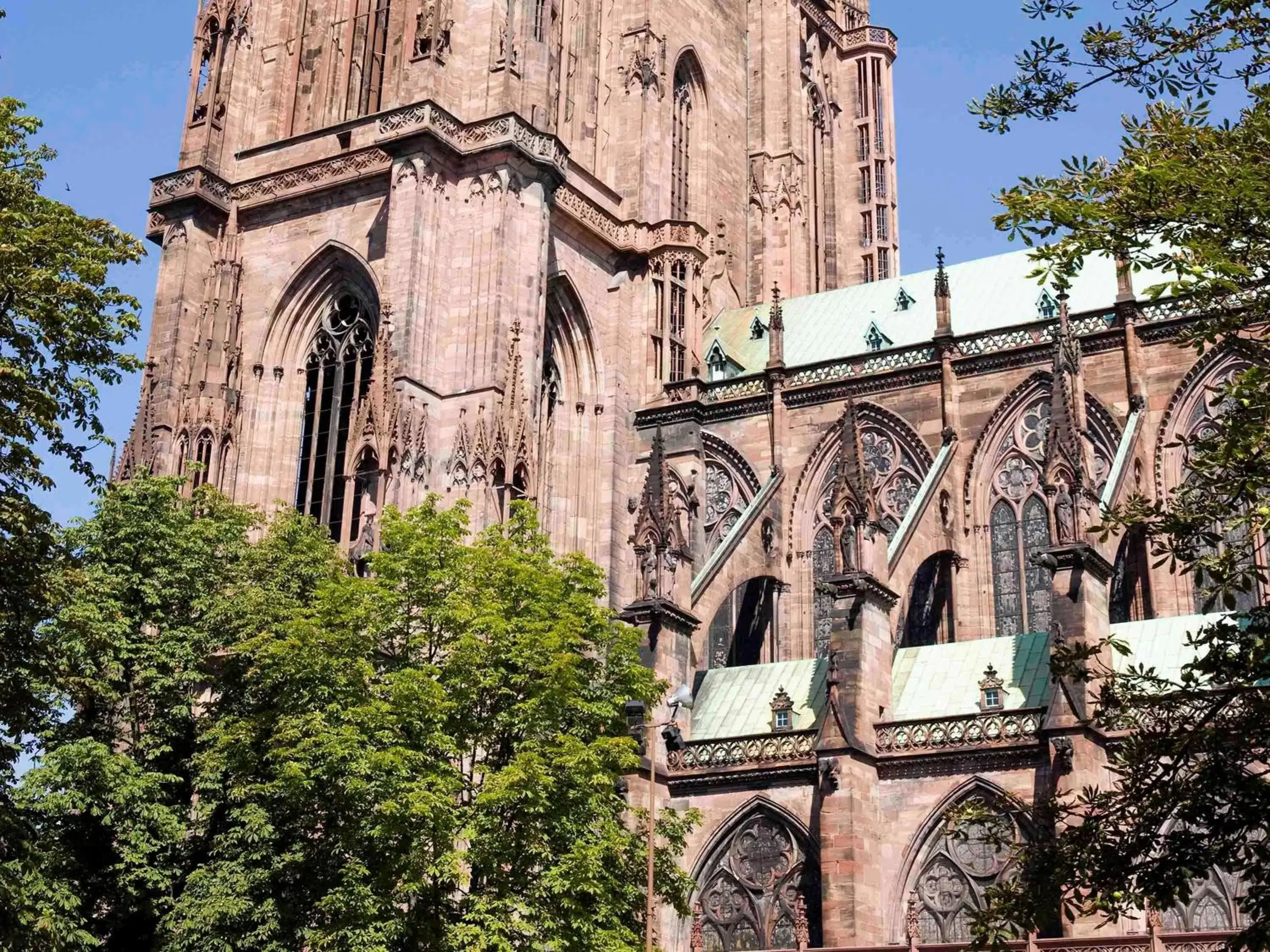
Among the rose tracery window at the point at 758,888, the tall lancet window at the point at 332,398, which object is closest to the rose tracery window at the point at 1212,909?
the rose tracery window at the point at 758,888

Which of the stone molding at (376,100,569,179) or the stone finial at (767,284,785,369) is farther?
the stone finial at (767,284,785,369)

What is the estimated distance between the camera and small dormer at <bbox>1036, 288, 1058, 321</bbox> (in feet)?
128

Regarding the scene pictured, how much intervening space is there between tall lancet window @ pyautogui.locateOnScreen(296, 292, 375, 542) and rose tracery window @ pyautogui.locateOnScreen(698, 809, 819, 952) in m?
13.0

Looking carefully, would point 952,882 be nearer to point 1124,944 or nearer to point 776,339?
point 1124,944

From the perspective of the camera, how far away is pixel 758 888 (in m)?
30.6

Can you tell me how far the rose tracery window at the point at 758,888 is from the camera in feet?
98.6

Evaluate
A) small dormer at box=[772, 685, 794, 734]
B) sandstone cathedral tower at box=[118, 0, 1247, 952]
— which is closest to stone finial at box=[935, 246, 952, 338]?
sandstone cathedral tower at box=[118, 0, 1247, 952]

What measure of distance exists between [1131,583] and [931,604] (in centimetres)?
458

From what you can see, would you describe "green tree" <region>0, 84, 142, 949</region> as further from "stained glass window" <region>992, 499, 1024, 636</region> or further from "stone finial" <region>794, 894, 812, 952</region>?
"stained glass window" <region>992, 499, 1024, 636</region>

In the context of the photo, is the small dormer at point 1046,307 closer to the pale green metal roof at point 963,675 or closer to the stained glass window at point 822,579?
the stained glass window at point 822,579

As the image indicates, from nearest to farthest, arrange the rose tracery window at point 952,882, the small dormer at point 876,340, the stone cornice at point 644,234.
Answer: the rose tracery window at point 952,882 < the small dormer at point 876,340 < the stone cornice at point 644,234

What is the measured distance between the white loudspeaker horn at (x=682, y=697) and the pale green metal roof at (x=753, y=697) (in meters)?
1.01

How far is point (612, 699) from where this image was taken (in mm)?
27328

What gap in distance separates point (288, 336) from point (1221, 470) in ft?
99.3
